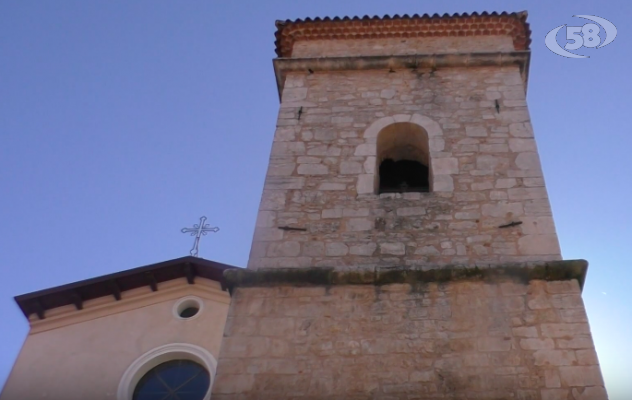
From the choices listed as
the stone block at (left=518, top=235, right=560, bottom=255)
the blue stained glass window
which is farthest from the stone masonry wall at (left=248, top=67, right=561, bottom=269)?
the blue stained glass window

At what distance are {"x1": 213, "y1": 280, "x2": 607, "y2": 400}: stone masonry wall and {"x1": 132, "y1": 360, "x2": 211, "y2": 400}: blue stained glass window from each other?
2.60m

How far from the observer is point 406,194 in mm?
6383

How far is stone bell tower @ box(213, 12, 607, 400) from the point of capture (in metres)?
4.87

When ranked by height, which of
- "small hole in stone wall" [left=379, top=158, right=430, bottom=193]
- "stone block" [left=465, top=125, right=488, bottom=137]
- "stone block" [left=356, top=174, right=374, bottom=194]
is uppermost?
"stone block" [left=465, top=125, right=488, bottom=137]

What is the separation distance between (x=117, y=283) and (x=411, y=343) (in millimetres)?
4974

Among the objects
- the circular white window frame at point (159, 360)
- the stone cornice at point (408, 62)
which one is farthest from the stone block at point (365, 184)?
the circular white window frame at point (159, 360)

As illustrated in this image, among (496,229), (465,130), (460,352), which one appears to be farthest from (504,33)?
(460,352)

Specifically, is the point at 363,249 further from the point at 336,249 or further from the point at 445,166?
the point at 445,166

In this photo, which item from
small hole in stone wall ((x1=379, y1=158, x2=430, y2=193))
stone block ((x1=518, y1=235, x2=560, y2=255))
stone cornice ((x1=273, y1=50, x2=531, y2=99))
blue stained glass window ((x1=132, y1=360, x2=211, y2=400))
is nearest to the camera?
stone block ((x1=518, y1=235, x2=560, y2=255))

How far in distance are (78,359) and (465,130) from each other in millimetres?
5301

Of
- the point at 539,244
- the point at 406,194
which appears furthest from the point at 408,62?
the point at 539,244

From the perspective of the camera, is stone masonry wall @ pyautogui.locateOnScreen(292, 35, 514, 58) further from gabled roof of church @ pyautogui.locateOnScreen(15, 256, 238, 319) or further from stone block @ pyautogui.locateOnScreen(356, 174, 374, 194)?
gabled roof of church @ pyautogui.locateOnScreen(15, 256, 238, 319)

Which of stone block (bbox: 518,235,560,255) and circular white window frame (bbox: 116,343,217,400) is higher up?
stone block (bbox: 518,235,560,255)

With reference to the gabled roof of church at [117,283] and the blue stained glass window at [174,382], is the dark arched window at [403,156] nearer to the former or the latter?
the gabled roof of church at [117,283]
